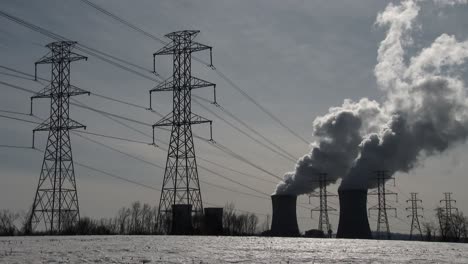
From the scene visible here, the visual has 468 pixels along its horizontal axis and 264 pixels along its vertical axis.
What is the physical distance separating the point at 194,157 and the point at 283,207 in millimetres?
41096

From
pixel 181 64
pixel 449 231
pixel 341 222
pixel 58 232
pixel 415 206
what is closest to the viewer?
pixel 58 232

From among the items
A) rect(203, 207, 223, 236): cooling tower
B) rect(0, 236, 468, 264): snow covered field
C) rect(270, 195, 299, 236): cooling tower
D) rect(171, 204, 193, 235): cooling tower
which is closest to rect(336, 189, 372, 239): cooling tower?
rect(270, 195, 299, 236): cooling tower

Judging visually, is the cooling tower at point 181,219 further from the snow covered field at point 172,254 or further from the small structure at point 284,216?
the small structure at point 284,216

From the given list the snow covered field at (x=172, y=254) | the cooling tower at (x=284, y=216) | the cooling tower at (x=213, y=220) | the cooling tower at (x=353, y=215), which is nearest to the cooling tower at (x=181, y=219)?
the cooling tower at (x=213, y=220)

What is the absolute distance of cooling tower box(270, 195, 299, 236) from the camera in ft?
315

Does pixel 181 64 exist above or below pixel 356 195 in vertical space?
above

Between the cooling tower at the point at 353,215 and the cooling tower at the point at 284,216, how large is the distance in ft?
29.9

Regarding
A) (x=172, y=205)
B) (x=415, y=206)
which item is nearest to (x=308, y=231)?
(x=415, y=206)

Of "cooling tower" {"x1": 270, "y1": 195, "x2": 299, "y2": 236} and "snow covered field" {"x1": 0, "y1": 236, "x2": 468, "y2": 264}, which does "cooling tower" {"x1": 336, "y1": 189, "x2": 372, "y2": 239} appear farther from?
"snow covered field" {"x1": 0, "y1": 236, "x2": 468, "y2": 264}

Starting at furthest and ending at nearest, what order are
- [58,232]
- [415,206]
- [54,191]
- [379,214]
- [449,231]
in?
[449,231] < [415,206] < [379,214] < [58,232] < [54,191]

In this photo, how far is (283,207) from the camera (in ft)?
327

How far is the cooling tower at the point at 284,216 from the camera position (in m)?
95.9

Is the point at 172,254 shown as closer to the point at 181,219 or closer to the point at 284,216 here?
the point at 181,219

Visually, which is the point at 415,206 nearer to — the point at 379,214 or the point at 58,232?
the point at 379,214
